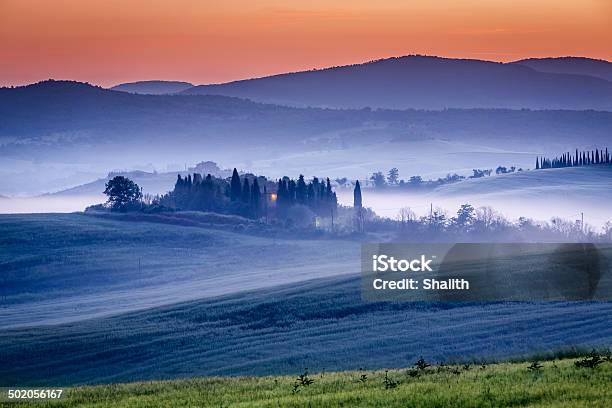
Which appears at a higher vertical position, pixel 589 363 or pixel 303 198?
pixel 303 198

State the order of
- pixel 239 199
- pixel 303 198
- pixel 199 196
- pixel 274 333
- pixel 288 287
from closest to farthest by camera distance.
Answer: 1. pixel 274 333
2. pixel 288 287
3. pixel 239 199
4. pixel 303 198
5. pixel 199 196

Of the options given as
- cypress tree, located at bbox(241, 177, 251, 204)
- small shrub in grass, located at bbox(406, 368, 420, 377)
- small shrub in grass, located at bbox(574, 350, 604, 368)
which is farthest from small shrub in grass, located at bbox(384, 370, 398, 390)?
cypress tree, located at bbox(241, 177, 251, 204)

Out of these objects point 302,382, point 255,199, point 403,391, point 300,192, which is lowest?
point 302,382

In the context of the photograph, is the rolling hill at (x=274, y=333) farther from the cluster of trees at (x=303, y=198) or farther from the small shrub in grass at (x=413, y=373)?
the cluster of trees at (x=303, y=198)

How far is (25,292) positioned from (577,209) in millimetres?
87413

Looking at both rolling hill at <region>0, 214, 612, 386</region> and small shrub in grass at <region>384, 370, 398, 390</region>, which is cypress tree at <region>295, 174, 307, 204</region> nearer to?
rolling hill at <region>0, 214, 612, 386</region>

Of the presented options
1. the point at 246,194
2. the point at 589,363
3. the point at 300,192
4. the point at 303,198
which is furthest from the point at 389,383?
the point at 300,192

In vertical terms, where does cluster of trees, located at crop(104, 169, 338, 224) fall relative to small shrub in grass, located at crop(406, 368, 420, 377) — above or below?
above

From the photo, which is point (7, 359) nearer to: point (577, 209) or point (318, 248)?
point (318, 248)

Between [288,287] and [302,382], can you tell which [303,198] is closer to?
[288,287]

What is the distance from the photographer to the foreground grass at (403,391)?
52.7ft

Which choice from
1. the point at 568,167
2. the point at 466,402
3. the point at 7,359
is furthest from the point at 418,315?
the point at 568,167

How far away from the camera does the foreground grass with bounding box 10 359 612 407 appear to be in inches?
633

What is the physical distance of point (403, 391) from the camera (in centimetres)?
1759
